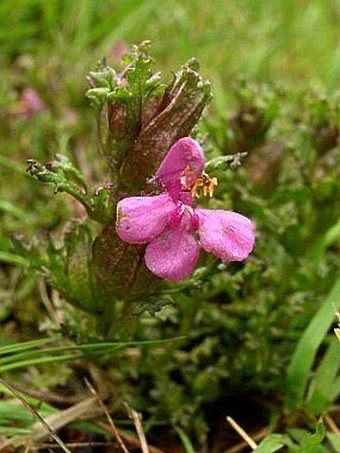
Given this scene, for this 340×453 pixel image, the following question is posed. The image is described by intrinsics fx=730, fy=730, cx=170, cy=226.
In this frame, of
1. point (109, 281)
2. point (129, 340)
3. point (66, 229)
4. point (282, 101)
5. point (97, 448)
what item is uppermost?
point (282, 101)

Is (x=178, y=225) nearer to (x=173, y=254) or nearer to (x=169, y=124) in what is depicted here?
(x=173, y=254)

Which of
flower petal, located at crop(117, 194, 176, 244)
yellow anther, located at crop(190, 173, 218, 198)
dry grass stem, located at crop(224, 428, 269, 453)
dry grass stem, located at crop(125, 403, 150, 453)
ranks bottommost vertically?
dry grass stem, located at crop(224, 428, 269, 453)

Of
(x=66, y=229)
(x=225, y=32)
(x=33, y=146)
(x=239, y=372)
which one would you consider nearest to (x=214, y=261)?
(x=66, y=229)

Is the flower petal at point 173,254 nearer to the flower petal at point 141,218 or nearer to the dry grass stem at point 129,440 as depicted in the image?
the flower petal at point 141,218

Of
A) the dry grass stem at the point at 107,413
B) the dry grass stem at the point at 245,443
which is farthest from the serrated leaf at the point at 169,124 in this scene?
the dry grass stem at the point at 245,443

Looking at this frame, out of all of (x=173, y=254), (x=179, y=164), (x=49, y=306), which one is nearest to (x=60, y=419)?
(x=49, y=306)

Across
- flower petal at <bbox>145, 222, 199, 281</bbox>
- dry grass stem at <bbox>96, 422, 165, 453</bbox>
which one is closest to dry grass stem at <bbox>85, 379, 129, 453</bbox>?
dry grass stem at <bbox>96, 422, 165, 453</bbox>

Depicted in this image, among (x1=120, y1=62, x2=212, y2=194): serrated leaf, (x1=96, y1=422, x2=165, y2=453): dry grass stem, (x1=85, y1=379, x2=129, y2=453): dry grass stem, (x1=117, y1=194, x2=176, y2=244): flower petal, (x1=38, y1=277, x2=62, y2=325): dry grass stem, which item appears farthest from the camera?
(x1=38, y1=277, x2=62, y2=325): dry grass stem

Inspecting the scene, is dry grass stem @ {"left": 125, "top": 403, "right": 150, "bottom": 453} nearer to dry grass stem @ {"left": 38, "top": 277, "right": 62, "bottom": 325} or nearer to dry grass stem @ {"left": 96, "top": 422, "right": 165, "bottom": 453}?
dry grass stem @ {"left": 96, "top": 422, "right": 165, "bottom": 453}

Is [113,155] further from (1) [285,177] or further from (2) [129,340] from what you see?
(1) [285,177]
